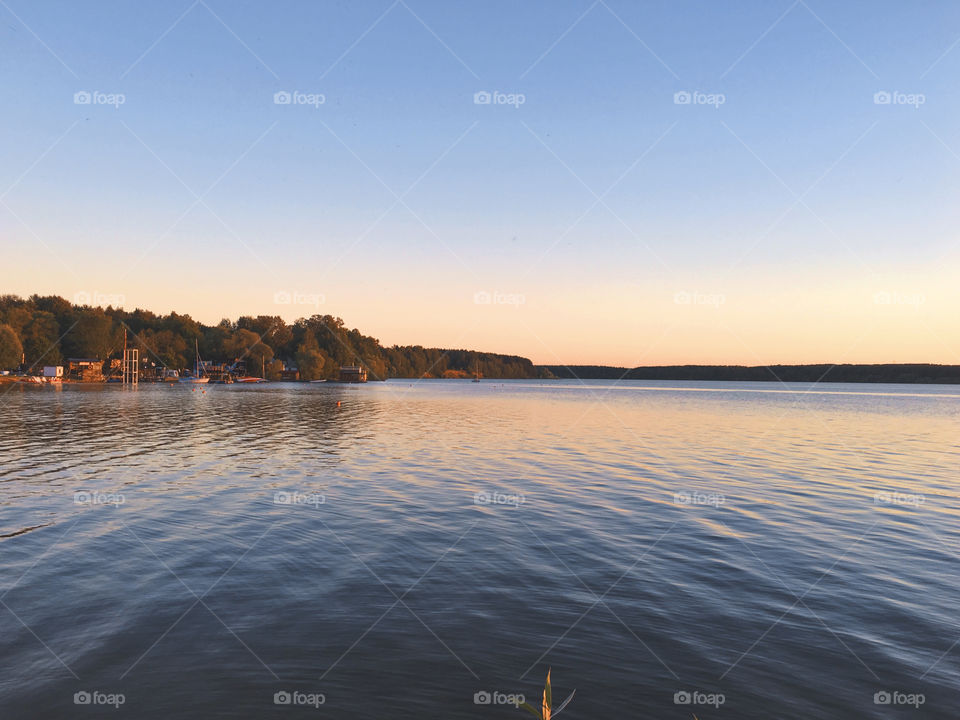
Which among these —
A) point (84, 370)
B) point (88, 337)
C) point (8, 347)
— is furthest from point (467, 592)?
point (88, 337)

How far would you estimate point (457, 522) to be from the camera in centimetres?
2036

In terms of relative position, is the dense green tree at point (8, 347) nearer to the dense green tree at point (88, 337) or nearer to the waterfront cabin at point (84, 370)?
the waterfront cabin at point (84, 370)

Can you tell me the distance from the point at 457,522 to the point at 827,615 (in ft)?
38.7

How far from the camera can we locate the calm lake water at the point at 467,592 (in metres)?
9.23

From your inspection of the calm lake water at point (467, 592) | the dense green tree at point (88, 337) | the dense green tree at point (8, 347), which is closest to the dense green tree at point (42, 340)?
the dense green tree at point (88, 337)

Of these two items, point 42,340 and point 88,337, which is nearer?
point 42,340

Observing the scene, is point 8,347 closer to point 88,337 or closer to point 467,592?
point 88,337

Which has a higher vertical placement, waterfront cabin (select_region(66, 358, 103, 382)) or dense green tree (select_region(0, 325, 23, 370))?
dense green tree (select_region(0, 325, 23, 370))

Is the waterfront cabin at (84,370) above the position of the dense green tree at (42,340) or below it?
below

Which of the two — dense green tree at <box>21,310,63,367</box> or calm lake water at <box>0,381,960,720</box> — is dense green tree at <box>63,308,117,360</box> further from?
calm lake water at <box>0,381,960,720</box>

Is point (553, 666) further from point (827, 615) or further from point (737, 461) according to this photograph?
point (737, 461)

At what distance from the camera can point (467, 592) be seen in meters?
13.5

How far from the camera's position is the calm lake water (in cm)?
923

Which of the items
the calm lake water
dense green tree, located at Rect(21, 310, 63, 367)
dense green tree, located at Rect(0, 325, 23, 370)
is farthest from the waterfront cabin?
the calm lake water
